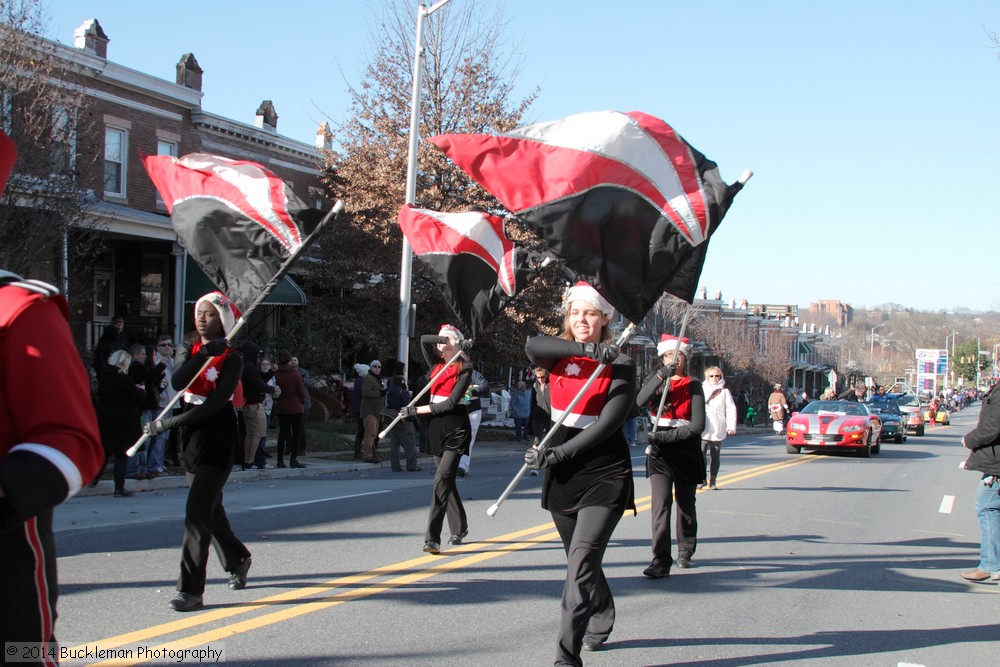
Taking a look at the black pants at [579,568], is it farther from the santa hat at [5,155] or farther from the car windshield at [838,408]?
the car windshield at [838,408]

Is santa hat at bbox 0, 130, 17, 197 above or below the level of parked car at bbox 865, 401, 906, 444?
above

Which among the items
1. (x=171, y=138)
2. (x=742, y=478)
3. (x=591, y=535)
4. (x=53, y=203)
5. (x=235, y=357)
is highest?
(x=171, y=138)

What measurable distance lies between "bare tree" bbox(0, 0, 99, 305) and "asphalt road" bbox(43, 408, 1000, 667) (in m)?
5.50

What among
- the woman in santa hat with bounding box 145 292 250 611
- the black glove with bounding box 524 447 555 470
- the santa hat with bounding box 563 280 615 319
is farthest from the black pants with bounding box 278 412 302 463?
the black glove with bounding box 524 447 555 470

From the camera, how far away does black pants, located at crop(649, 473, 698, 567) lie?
7.56 m

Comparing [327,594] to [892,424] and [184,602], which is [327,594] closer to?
[184,602]

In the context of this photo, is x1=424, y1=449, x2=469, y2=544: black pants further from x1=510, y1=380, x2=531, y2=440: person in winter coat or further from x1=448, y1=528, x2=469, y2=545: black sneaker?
x1=510, y1=380, x2=531, y2=440: person in winter coat

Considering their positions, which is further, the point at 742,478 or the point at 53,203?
the point at 742,478

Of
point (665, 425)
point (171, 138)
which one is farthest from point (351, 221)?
point (665, 425)

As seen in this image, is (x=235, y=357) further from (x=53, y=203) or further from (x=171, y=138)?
(x=171, y=138)

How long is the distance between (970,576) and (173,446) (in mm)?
11515

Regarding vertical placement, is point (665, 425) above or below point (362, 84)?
below

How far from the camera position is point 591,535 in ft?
16.1

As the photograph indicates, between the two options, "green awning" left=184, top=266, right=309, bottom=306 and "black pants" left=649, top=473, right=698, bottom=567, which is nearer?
"black pants" left=649, top=473, right=698, bottom=567
